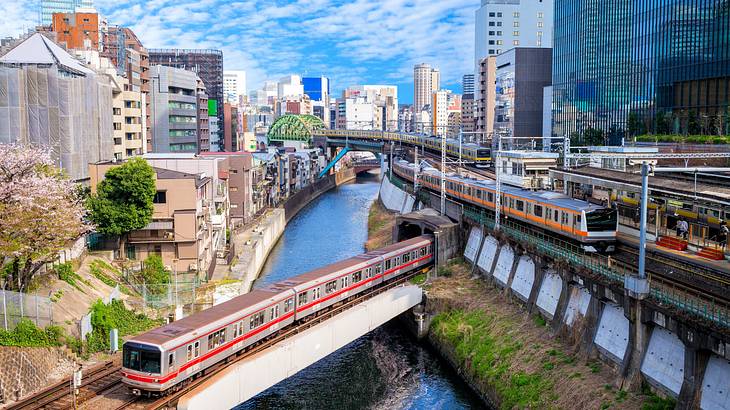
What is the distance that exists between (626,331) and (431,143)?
68572mm

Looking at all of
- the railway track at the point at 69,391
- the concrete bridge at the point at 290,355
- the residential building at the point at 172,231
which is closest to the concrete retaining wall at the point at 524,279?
the concrete bridge at the point at 290,355

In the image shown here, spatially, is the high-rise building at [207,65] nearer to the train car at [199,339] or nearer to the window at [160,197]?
the window at [160,197]

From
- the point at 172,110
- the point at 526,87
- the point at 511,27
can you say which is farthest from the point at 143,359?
the point at 511,27

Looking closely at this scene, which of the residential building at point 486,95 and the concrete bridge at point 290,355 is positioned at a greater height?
the residential building at point 486,95

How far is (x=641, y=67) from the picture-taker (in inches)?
2312

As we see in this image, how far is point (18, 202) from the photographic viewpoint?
2509 centimetres

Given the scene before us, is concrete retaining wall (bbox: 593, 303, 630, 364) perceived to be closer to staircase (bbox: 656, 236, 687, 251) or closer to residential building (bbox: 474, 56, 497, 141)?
staircase (bbox: 656, 236, 687, 251)

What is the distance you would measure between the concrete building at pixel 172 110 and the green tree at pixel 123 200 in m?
41.8

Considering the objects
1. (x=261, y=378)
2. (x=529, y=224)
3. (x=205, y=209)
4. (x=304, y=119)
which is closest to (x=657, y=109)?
(x=529, y=224)

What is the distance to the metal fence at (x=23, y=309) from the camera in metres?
22.8

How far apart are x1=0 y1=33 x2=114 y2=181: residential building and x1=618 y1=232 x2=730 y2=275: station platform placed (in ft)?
97.8

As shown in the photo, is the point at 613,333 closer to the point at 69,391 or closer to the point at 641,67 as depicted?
the point at 69,391

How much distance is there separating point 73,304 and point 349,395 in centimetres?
1091

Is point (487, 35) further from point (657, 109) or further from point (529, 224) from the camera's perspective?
point (529, 224)
